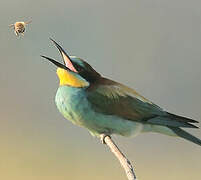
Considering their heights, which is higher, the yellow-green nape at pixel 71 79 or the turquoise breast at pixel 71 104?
the yellow-green nape at pixel 71 79

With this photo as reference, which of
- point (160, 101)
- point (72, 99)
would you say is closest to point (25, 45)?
point (160, 101)

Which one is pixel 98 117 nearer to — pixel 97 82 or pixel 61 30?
pixel 97 82

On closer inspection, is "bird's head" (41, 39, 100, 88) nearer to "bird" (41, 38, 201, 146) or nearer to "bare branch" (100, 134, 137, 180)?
"bird" (41, 38, 201, 146)

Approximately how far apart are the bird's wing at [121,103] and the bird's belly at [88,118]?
14 mm

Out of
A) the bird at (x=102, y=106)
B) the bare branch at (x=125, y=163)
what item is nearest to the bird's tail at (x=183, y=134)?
the bird at (x=102, y=106)

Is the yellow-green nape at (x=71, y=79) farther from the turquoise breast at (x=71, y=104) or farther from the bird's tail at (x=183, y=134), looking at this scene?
the bird's tail at (x=183, y=134)

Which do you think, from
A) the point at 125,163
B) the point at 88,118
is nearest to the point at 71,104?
the point at 88,118

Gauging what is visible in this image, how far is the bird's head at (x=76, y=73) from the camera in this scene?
49.0 inches

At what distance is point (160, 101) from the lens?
1777mm

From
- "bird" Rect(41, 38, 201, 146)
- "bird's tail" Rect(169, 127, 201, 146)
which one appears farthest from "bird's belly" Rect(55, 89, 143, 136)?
"bird's tail" Rect(169, 127, 201, 146)

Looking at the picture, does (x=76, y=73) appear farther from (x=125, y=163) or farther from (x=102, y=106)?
(x=125, y=163)

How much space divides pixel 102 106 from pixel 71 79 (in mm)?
106

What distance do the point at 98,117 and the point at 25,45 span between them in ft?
2.04

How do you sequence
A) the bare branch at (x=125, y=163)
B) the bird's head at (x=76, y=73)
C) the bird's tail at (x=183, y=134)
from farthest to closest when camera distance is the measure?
the bird's tail at (x=183, y=134), the bird's head at (x=76, y=73), the bare branch at (x=125, y=163)
